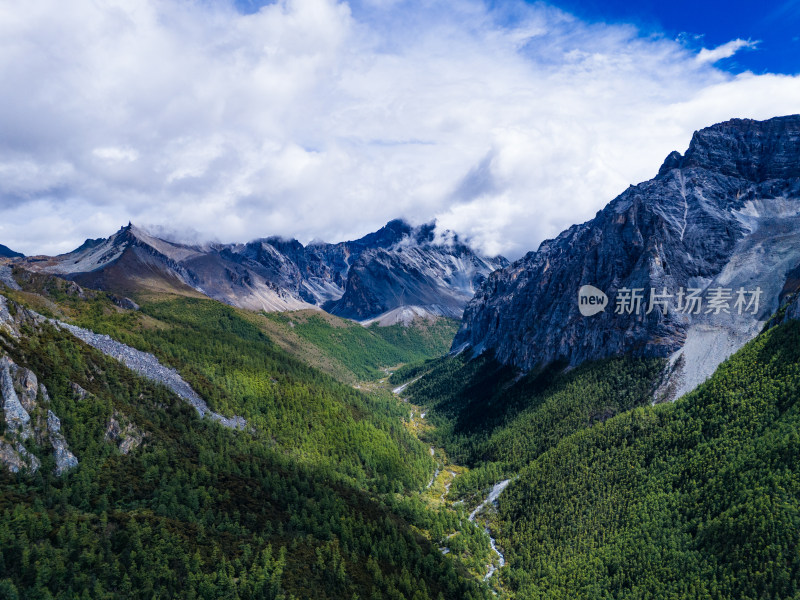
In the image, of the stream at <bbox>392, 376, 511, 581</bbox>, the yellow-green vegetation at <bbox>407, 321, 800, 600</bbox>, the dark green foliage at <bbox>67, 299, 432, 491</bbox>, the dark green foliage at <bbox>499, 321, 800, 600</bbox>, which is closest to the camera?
the dark green foliage at <bbox>499, 321, 800, 600</bbox>

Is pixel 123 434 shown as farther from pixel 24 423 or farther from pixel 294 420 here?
pixel 294 420

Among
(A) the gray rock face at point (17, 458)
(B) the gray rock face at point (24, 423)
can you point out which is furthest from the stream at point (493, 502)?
(A) the gray rock face at point (17, 458)

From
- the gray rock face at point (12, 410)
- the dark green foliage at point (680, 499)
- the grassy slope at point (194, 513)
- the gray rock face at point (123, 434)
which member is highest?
the gray rock face at point (12, 410)

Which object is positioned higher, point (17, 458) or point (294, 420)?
point (17, 458)

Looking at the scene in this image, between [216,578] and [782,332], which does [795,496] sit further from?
[216,578]

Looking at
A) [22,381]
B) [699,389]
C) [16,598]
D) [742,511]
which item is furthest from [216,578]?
[699,389]

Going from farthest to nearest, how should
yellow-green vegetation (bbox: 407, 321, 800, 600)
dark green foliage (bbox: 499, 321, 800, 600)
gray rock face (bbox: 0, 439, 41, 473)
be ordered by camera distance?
yellow-green vegetation (bbox: 407, 321, 800, 600) → dark green foliage (bbox: 499, 321, 800, 600) → gray rock face (bbox: 0, 439, 41, 473)

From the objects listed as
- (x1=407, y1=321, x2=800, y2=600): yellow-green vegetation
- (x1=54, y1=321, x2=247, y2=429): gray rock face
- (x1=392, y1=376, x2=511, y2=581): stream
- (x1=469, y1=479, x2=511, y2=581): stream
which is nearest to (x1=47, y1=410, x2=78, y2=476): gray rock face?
(x1=54, y1=321, x2=247, y2=429): gray rock face

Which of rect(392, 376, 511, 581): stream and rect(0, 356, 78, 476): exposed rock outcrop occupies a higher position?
rect(0, 356, 78, 476): exposed rock outcrop

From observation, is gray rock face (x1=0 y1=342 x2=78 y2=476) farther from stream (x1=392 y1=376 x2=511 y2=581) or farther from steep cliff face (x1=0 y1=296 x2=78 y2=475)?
stream (x1=392 y1=376 x2=511 y2=581)

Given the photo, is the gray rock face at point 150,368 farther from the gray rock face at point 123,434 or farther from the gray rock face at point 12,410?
the gray rock face at point 12,410

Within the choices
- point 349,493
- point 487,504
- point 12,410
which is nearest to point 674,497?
point 487,504
